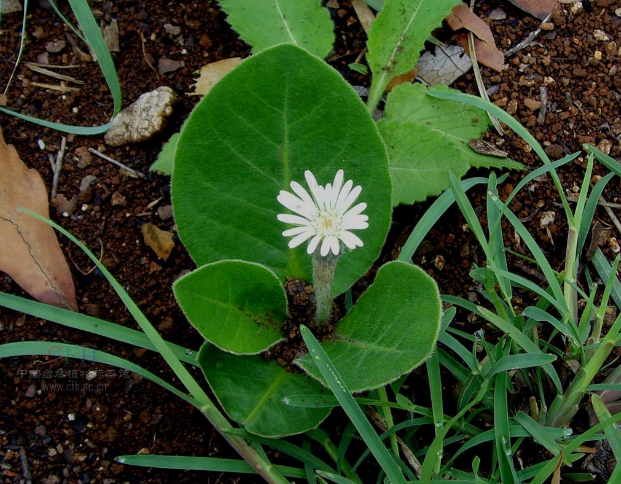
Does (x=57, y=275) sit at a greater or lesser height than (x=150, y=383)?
greater

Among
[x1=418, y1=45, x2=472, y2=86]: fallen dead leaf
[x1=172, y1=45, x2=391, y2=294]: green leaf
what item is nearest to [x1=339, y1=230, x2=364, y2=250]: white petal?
[x1=172, y1=45, x2=391, y2=294]: green leaf

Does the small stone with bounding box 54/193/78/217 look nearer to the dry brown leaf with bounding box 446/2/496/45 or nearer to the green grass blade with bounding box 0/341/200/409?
the green grass blade with bounding box 0/341/200/409

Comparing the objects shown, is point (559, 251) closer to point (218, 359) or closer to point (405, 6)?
point (405, 6)

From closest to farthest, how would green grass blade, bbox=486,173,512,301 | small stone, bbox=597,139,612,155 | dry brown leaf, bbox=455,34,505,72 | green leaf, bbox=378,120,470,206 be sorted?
1. green grass blade, bbox=486,173,512,301
2. green leaf, bbox=378,120,470,206
3. small stone, bbox=597,139,612,155
4. dry brown leaf, bbox=455,34,505,72

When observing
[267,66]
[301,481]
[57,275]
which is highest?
[267,66]

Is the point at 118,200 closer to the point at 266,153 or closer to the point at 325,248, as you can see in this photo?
the point at 266,153

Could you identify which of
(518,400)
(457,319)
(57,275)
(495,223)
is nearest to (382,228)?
(495,223)

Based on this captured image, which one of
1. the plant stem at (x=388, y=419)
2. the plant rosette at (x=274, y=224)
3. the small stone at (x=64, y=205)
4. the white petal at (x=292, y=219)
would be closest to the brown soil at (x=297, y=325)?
the plant rosette at (x=274, y=224)
